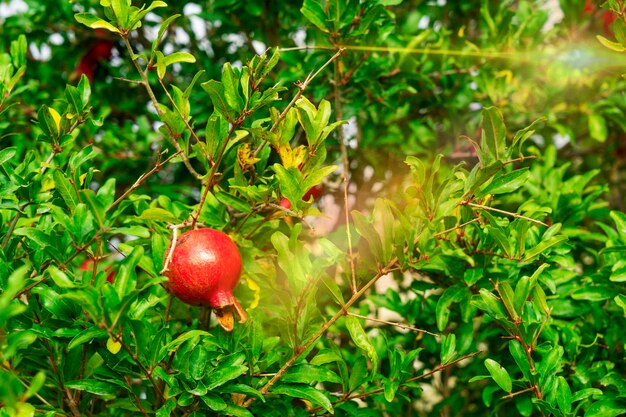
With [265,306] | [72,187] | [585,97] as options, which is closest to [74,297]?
[72,187]

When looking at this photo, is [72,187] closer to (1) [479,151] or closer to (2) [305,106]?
(2) [305,106]

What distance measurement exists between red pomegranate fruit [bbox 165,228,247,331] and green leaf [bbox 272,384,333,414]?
0.45ft

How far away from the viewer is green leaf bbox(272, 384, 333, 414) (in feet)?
3.40

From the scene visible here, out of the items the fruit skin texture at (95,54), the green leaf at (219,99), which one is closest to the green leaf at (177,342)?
the green leaf at (219,99)

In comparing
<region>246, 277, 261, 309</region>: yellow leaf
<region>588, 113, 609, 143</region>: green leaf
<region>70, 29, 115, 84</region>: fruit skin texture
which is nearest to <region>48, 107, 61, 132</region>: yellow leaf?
<region>246, 277, 261, 309</region>: yellow leaf

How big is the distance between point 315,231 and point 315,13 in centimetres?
63

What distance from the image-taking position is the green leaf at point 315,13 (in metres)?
1.39

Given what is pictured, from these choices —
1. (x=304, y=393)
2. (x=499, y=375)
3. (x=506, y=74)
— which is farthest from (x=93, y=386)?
(x=506, y=74)

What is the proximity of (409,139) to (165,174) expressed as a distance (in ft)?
3.18

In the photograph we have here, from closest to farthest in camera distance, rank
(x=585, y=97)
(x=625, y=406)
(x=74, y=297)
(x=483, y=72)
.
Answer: (x=74, y=297) < (x=625, y=406) < (x=483, y=72) < (x=585, y=97)

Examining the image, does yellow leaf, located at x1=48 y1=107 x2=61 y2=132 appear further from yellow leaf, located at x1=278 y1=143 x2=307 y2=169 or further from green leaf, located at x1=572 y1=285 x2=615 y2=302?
green leaf, located at x1=572 y1=285 x2=615 y2=302

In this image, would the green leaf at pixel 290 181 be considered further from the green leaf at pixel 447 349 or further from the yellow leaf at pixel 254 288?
the green leaf at pixel 447 349

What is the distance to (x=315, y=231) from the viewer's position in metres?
0.99

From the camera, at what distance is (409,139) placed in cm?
217
